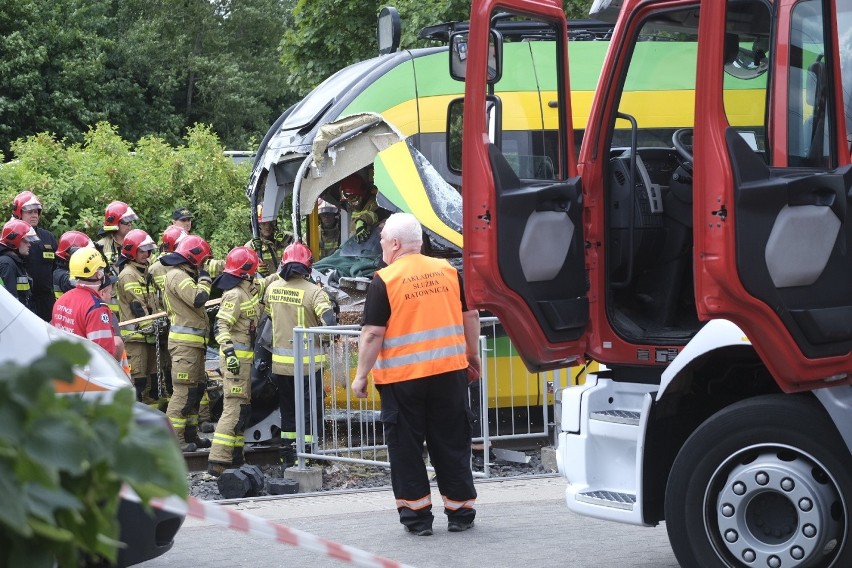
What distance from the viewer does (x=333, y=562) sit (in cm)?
640

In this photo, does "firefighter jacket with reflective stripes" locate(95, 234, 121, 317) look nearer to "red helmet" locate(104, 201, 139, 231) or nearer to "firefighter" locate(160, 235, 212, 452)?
"red helmet" locate(104, 201, 139, 231)

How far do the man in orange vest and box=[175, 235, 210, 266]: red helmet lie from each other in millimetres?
4903

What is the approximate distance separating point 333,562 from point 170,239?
6.96 meters

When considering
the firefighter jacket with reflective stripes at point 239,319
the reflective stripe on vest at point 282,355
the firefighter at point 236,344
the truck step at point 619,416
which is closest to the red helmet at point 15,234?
the firefighter at point 236,344

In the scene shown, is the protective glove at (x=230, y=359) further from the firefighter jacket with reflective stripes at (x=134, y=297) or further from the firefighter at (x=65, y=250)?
the firefighter at (x=65, y=250)

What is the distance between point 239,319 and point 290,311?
0.64m

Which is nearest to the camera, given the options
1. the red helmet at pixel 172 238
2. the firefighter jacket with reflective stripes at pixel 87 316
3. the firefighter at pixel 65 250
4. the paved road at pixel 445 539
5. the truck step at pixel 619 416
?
the truck step at pixel 619 416

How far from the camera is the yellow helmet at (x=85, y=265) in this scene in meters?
8.10

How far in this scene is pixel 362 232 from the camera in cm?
1245

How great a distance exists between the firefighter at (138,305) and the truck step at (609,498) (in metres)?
7.27

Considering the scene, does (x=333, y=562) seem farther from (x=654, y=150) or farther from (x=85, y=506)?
(x=85, y=506)

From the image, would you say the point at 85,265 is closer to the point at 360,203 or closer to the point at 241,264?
the point at 241,264

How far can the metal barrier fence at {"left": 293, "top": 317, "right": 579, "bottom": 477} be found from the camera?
29.9ft

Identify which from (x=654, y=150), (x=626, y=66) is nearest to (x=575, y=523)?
(x=654, y=150)
